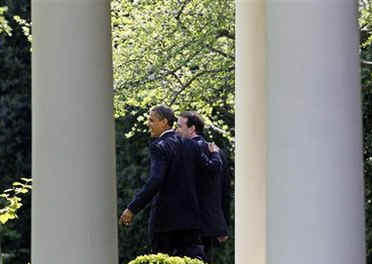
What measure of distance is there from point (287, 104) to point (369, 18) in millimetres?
13152

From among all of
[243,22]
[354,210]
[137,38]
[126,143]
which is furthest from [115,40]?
[354,210]

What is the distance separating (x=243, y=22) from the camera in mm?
11742

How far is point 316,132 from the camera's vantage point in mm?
7863

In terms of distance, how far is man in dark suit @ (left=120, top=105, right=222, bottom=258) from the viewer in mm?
14016

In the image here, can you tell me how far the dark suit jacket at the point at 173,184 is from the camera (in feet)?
46.0

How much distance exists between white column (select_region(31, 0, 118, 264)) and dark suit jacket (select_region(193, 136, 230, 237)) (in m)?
6.72

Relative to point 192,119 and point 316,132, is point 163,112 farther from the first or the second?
point 316,132

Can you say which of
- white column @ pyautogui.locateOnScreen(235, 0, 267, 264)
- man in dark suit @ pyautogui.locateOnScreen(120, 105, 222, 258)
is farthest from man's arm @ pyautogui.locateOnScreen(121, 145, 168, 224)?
white column @ pyautogui.locateOnScreen(235, 0, 267, 264)

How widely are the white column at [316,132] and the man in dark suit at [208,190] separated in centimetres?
656

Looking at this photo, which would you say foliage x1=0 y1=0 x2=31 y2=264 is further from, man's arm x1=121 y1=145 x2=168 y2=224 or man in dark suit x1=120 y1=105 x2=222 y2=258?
man's arm x1=121 y1=145 x2=168 y2=224

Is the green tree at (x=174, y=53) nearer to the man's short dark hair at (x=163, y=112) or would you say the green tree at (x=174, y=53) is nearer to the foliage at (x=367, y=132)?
the foliage at (x=367, y=132)

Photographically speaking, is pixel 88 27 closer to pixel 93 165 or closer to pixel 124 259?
pixel 93 165

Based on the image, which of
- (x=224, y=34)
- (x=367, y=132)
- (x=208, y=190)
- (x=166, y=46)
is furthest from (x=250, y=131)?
(x=367, y=132)

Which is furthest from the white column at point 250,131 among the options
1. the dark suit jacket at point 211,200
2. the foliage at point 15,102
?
the foliage at point 15,102
